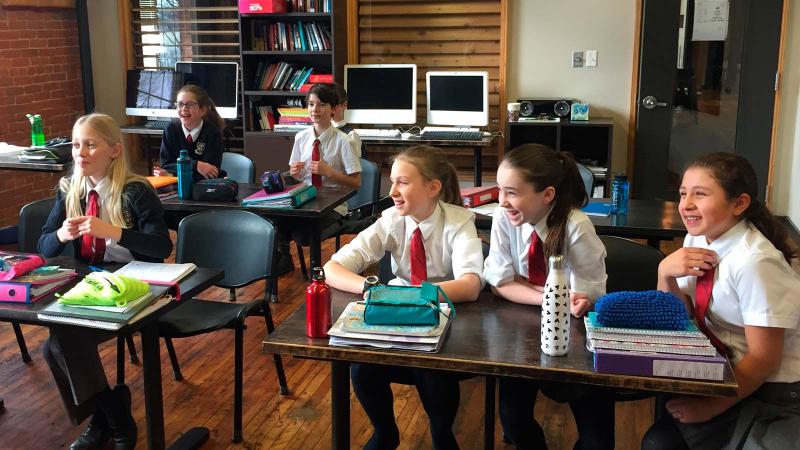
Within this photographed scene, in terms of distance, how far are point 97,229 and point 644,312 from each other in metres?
1.71

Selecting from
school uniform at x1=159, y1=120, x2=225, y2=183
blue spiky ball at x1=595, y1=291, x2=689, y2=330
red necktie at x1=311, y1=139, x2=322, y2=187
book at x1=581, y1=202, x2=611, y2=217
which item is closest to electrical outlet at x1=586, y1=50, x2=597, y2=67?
red necktie at x1=311, y1=139, x2=322, y2=187

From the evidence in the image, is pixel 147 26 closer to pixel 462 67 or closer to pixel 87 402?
pixel 462 67

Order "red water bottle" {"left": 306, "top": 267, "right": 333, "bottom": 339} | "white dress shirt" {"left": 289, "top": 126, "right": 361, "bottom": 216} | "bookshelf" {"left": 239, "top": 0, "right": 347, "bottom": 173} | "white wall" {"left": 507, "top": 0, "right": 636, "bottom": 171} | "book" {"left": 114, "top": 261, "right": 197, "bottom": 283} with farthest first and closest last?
"bookshelf" {"left": 239, "top": 0, "right": 347, "bottom": 173}, "white wall" {"left": 507, "top": 0, "right": 636, "bottom": 171}, "white dress shirt" {"left": 289, "top": 126, "right": 361, "bottom": 216}, "book" {"left": 114, "top": 261, "right": 197, "bottom": 283}, "red water bottle" {"left": 306, "top": 267, "right": 333, "bottom": 339}

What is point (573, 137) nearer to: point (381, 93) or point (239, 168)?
point (381, 93)

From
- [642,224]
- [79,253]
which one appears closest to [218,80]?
[79,253]

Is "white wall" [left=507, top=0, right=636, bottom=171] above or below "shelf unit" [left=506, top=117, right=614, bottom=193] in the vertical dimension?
above

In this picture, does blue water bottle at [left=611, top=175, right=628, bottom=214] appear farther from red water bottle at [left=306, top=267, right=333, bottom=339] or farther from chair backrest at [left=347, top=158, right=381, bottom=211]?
red water bottle at [left=306, top=267, right=333, bottom=339]

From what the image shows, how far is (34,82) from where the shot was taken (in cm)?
608

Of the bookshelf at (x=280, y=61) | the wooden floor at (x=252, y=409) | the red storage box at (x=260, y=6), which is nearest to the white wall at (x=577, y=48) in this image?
the bookshelf at (x=280, y=61)

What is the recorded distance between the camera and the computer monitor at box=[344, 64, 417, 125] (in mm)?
6020

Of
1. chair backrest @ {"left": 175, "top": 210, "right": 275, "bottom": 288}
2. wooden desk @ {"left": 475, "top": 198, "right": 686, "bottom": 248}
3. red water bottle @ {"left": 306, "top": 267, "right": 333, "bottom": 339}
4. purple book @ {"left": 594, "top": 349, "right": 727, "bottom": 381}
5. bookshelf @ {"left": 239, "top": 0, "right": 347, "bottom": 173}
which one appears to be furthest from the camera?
bookshelf @ {"left": 239, "top": 0, "right": 347, "bottom": 173}

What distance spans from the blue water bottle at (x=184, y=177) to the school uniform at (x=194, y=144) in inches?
24.5

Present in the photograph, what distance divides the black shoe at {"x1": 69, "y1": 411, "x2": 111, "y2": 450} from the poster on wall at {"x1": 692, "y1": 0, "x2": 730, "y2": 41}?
15.7 feet

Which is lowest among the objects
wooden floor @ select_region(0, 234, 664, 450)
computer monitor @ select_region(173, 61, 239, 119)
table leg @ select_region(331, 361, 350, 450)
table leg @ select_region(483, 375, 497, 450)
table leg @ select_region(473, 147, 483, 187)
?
wooden floor @ select_region(0, 234, 664, 450)
